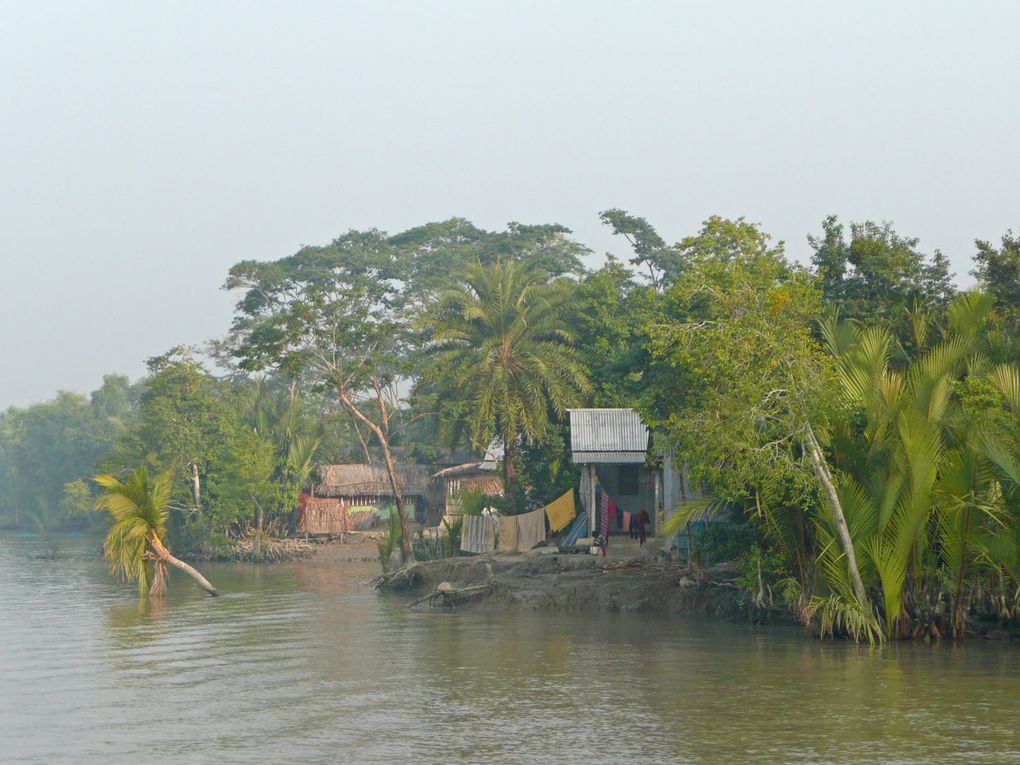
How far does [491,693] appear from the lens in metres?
17.1

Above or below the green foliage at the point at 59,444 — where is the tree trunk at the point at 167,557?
below

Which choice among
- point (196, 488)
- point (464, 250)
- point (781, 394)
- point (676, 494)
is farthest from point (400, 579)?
point (464, 250)

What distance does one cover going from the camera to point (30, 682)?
19297 millimetres

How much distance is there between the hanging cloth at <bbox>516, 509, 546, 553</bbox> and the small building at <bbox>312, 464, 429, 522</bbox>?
2024 cm

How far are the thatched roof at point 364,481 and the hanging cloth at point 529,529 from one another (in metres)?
20.6

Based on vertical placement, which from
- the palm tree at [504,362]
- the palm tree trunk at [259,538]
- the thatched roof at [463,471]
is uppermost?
the palm tree at [504,362]

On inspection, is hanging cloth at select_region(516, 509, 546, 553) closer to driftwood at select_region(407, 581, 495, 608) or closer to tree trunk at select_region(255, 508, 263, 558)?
driftwood at select_region(407, 581, 495, 608)

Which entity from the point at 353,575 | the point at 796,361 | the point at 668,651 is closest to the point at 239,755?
the point at 668,651

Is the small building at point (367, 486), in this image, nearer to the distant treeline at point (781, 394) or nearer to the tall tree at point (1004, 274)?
the distant treeline at point (781, 394)

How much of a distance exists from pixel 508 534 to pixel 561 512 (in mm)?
1550

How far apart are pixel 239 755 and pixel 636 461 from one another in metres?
17.4

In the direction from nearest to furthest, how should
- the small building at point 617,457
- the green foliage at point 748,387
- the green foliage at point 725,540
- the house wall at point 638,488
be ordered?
the green foliage at point 748,387, the green foliage at point 725,540, the small building at point 617,457, the house wall at point 638,488

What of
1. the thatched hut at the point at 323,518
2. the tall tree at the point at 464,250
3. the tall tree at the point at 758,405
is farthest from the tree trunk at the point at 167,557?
the tall tree at the point at 464,250

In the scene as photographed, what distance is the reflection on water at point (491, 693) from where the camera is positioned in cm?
1370
